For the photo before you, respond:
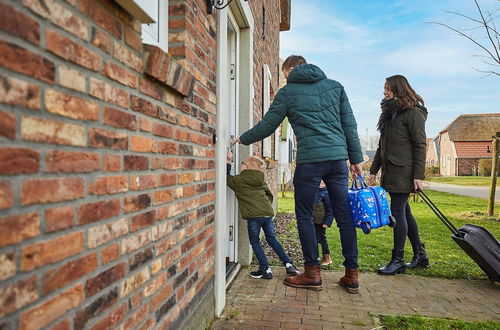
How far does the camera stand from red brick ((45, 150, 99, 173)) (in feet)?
3.17

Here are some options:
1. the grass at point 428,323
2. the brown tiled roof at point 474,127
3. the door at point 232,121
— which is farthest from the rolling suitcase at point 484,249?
the brown tiled roof at point 474,127

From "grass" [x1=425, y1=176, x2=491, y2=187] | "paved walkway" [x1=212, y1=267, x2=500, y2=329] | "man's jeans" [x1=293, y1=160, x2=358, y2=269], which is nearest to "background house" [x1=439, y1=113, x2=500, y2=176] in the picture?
"grass" [x1=425, y1=176, x2=491, y2=187]

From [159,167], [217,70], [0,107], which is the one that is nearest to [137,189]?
[159,167]

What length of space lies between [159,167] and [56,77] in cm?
75

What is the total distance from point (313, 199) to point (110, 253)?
2.21m

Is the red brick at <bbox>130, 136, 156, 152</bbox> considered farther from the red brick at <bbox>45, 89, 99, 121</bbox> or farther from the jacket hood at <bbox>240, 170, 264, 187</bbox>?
the jacket hood at <bbox>240, 170, 264, 187</bbox>

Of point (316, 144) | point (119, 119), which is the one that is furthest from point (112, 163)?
point (316, 144)

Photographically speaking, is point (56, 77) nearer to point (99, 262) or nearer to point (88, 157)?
point (88, 157)

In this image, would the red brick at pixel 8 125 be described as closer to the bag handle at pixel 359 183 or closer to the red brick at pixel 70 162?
the red brick at pixel 70 162

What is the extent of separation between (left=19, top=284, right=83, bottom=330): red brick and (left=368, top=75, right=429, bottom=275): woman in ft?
10.8

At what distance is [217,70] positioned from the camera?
2654 millimetres

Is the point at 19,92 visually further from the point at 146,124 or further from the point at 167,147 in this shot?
the point at 167,147

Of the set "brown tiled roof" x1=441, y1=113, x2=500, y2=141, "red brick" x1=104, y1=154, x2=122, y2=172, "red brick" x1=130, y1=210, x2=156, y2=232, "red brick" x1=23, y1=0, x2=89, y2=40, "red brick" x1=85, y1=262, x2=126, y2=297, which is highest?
"brown tiled roof" x1=441, y1=113, x2=500, y2=141

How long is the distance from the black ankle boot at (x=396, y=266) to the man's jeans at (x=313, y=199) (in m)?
0.68
